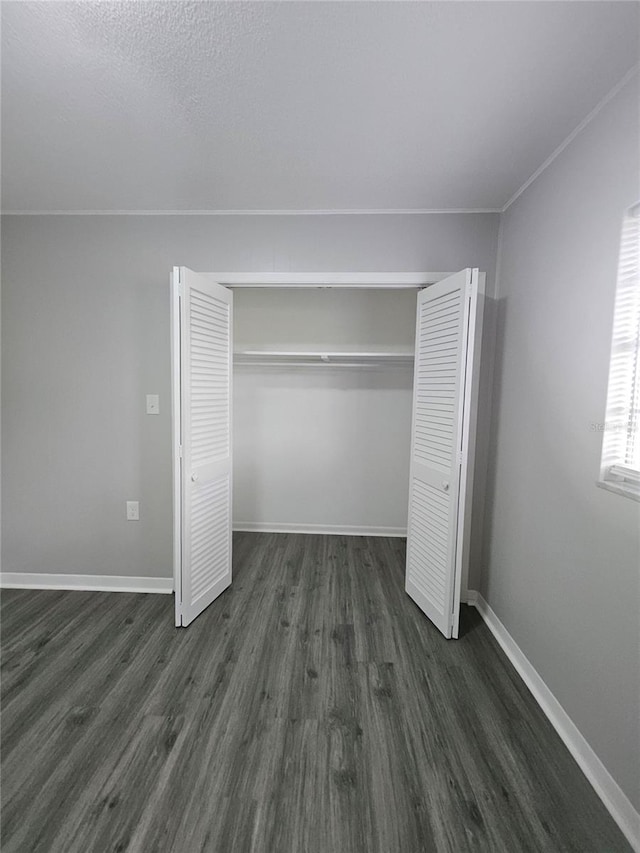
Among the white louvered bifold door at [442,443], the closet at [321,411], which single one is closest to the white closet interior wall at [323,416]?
the closet at [321,411]

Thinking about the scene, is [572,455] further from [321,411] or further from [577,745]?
[321,411]

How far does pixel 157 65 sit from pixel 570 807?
304 centimetres

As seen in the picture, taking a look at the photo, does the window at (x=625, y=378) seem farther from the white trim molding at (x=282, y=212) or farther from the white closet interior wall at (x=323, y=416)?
the white closet interior wall at (x=323, y=416)

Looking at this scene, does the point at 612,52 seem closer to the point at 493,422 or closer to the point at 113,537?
the point at 493,422

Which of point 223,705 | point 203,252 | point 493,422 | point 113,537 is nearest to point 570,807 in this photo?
point 223,705

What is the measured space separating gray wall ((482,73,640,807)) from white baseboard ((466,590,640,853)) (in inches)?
1.5

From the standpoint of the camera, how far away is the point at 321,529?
12.3ft

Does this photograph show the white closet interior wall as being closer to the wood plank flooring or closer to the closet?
the closet

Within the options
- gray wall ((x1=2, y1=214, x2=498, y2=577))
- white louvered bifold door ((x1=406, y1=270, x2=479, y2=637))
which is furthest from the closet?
gray wall ((x1=2, y1=214, x2=498, y2=577))

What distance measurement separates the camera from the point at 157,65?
1372 millimetres

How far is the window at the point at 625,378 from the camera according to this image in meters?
1.36

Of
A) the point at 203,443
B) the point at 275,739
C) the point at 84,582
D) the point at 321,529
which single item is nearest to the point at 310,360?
the point at 203,443

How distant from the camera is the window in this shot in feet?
4.46

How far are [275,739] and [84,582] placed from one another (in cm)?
191
